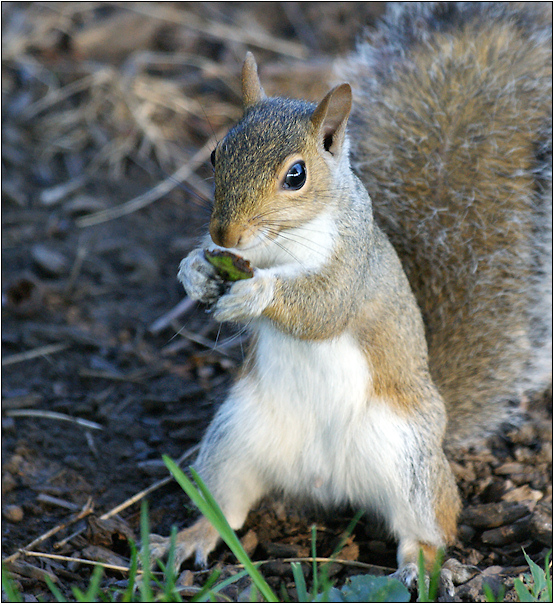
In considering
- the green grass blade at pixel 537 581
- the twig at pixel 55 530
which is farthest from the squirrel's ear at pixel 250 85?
the green grass blade at pixel 537 581

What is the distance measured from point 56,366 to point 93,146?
4.20 ft

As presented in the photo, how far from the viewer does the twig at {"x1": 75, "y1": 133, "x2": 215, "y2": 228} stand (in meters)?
3.03

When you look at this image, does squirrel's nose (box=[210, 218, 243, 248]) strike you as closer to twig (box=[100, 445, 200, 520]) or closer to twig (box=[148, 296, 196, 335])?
twig (box=[100, 445, 200, 520])

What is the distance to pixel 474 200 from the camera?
204cm

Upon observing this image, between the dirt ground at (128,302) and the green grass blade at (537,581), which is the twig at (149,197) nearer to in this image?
the dirt ground at (128,302)

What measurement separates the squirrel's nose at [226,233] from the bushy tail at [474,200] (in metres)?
0.70

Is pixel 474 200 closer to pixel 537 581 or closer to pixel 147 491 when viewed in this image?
pixel 537 581

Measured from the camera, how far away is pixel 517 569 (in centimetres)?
178

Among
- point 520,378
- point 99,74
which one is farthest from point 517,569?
Result: point 99,74

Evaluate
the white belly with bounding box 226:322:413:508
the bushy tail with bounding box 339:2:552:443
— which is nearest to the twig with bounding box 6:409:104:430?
the white belly with bounding box 226:322:413:508

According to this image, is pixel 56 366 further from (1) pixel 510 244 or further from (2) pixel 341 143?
(1) pixel 510 244

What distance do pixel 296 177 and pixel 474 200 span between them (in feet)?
2.19

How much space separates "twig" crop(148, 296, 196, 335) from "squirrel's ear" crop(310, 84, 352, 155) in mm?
1135

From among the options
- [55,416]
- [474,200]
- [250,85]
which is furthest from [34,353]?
[474,200]
